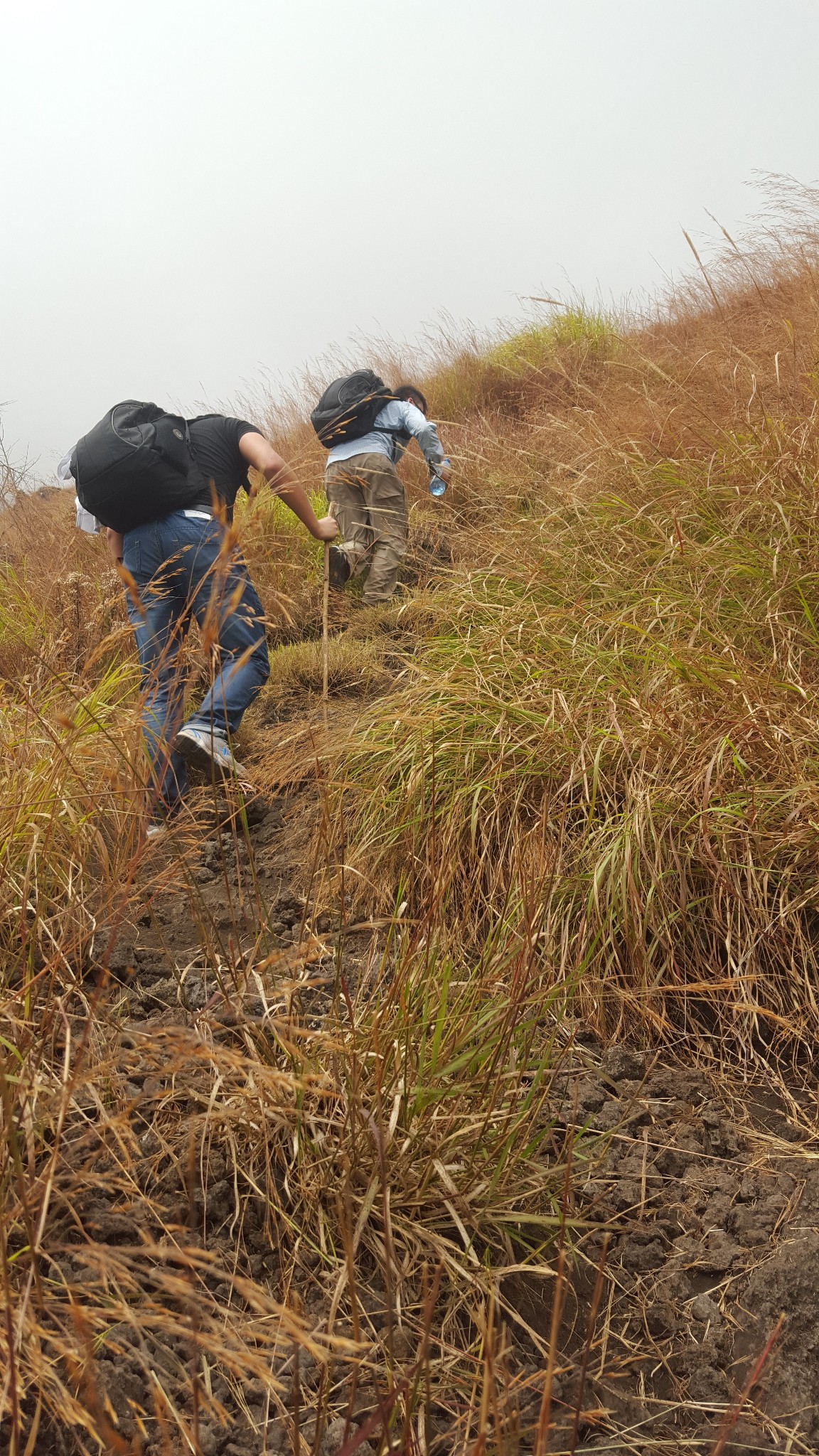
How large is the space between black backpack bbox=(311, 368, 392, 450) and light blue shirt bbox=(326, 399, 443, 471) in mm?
63

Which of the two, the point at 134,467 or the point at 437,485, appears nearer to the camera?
the point at 134,467

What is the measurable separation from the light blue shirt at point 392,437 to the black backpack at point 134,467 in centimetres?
257

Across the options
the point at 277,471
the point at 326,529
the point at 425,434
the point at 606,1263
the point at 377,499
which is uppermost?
the point at 277,471

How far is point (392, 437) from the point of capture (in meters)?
6.32

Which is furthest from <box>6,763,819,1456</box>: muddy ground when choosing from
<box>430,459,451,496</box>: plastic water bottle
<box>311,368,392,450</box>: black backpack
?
<box>311,368,392,450</box>: black backpack

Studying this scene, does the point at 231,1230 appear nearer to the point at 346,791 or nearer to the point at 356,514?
the point at 346,791

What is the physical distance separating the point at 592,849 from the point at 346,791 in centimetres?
105

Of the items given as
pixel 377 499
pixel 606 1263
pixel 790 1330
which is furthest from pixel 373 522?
pixel 790 1330

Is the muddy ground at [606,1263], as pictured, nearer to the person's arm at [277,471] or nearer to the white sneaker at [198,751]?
the white sneaker at [198,751]

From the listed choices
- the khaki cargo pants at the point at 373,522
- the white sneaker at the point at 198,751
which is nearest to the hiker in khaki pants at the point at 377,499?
the khaki cargo pants at the point at 373,522

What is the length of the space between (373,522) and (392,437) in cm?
→ 63

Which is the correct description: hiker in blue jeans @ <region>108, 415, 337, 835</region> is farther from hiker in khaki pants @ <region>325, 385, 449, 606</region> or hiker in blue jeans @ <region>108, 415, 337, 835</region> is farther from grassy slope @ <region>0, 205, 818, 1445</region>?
hiker in khaki pants @ <region>325, 385, 449, 606</region>

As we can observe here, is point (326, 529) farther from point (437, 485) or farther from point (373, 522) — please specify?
point (437, 485)

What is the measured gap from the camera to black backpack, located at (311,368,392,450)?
5.91 m
